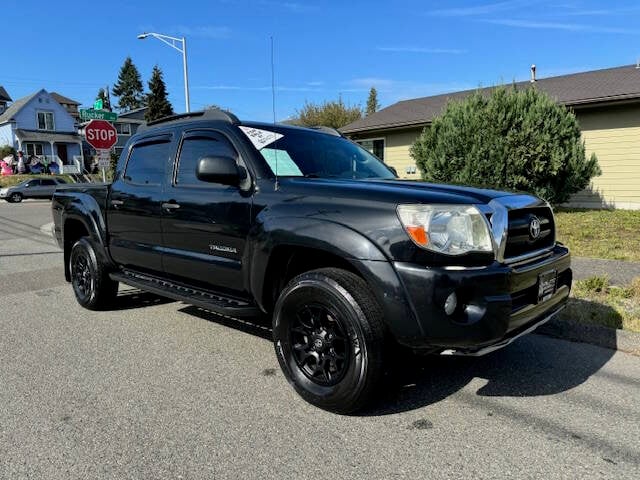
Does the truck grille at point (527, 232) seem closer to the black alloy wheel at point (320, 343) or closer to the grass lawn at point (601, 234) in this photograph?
the black alloy wheel at point (320, 343)

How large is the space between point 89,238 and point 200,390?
295cm

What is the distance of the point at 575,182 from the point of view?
39.0 feet

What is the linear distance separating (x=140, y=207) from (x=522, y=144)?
9448 mm

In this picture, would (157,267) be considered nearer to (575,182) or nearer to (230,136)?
(230,136)

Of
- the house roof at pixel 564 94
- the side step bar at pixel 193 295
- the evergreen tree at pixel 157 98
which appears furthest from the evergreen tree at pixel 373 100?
the side step bar at pixel 193 295

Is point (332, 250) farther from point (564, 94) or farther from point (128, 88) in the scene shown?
point (128, 88)

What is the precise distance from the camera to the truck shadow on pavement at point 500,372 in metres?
3.47

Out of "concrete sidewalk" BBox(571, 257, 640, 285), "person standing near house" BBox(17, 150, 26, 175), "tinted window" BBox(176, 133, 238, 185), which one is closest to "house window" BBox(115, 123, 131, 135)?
"person standing near house" BBox(17, 150, 26, 175)

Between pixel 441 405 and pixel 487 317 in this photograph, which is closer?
pixel 487 317

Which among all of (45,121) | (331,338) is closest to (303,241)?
(331,338)

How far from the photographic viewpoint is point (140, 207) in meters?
4.89

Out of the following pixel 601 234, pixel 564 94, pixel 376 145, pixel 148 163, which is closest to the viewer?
pixel 148 163

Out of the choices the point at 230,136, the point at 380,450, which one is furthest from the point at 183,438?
the point at 230,136

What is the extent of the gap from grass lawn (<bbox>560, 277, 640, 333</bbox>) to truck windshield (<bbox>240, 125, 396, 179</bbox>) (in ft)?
7.33
